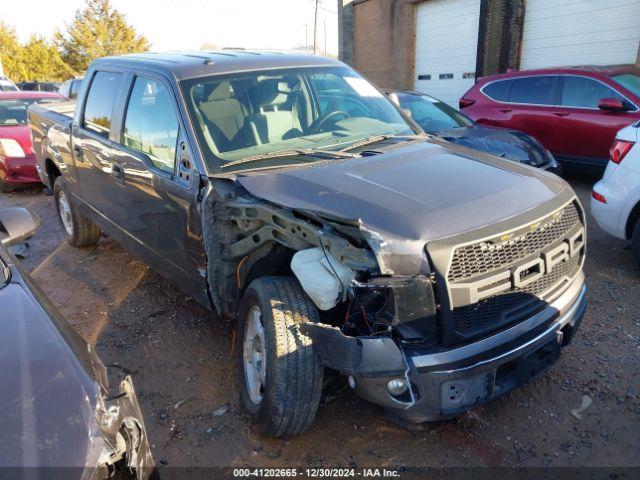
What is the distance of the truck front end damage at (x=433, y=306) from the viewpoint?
87.7 inches

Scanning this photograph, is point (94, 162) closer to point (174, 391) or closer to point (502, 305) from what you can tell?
point (174, 391)

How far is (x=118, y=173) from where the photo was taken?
4121 millimetres

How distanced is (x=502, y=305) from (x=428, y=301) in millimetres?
482

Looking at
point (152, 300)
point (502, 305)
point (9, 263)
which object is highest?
point (9, 263)

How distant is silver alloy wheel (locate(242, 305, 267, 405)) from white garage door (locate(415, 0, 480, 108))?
13.4 meters

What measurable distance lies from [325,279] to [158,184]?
1.68 meters

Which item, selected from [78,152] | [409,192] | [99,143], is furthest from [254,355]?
[78,152]

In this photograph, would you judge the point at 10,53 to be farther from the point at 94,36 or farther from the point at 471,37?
the point at 471,37

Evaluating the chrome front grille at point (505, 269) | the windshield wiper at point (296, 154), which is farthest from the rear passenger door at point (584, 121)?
the windshield wiper at point (296, 154)

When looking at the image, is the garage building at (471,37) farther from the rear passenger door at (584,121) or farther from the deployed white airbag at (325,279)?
the deployed white airbag at (325,279)

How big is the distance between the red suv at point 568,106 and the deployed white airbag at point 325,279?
20.2ft

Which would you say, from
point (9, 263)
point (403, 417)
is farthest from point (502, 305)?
point (9, 263)

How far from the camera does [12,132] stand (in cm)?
866

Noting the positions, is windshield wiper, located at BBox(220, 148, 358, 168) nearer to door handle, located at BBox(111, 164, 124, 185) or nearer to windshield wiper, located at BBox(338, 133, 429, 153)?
windshield wiper, located at BBox(338, 133, 429, 153)
